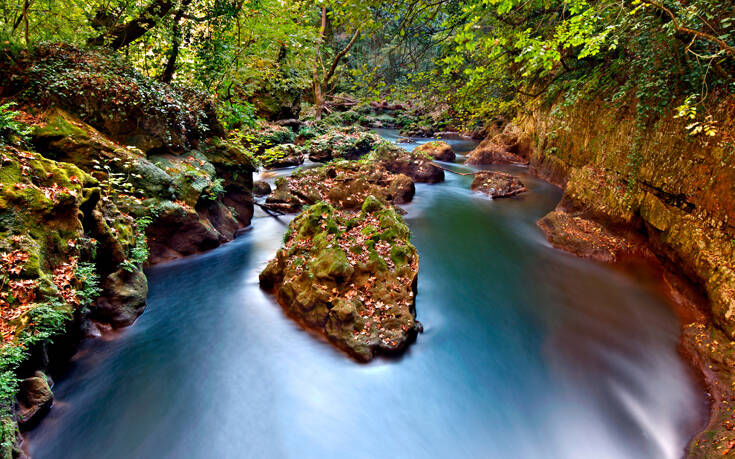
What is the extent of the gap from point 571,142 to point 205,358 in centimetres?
1320

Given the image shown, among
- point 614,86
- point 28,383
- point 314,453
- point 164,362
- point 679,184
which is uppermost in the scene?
point 614,86

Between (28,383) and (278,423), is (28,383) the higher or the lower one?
the higher one

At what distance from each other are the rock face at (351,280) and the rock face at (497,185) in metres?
7.21

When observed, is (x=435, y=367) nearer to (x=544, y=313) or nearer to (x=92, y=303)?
(x=544, y=313)

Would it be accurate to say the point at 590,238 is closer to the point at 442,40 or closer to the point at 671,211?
the point at 671,211

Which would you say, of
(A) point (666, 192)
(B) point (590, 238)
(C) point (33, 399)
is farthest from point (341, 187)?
(C) point (33, 399)

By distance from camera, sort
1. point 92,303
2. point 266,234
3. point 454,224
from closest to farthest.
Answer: point 92,303 < point 266,234 < point 454,224

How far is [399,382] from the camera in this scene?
4.52 m

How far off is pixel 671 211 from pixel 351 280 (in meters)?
6.60

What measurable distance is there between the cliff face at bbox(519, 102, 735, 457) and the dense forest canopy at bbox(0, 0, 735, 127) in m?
0.84

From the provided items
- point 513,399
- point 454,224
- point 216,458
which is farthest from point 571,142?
point 216,458

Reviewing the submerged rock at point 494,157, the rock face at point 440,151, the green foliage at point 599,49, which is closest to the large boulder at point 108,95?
the green foliage at point 599,49

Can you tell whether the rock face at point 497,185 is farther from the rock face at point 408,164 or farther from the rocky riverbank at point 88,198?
the rocky riverbank at point 88,198

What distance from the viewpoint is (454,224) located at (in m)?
10.0
